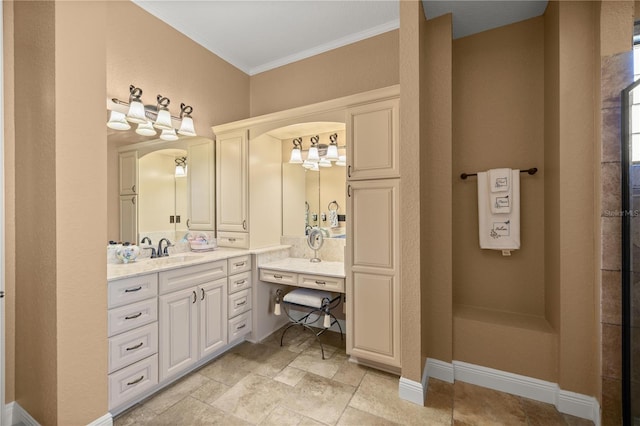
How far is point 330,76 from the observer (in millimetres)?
2924

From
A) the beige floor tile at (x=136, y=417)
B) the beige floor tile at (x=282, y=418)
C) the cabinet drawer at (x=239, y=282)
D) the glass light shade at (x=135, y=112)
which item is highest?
the glass light shade at (x=135, y=112)

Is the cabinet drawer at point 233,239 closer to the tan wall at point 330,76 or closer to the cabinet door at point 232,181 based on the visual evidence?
the cabinet door at point 232,181

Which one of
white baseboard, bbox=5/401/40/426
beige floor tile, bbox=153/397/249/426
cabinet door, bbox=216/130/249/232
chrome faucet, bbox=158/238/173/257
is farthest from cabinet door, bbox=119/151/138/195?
beige floor tile, bbox=153/397/249/426

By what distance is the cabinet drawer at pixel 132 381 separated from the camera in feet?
5.37

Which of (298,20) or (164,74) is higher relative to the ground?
(298,20)

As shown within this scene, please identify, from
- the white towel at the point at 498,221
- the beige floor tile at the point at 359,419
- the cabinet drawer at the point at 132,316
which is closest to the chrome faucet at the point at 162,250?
the cabinet drawer at the point at 132,316

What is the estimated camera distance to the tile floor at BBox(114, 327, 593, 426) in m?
1.69

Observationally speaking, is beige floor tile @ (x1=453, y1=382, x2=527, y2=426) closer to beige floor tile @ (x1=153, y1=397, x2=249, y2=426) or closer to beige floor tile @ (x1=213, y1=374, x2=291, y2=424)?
beige floor tile @ (x1=213, y1=374, x2=291, y2=424)

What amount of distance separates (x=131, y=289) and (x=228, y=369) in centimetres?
105

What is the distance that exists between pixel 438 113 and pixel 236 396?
260 cm

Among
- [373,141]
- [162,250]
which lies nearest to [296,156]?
[373,141]

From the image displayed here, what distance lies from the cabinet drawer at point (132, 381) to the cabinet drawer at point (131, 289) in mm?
429

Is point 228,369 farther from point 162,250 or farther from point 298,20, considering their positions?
point 298,20

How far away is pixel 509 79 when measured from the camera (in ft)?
7.35
